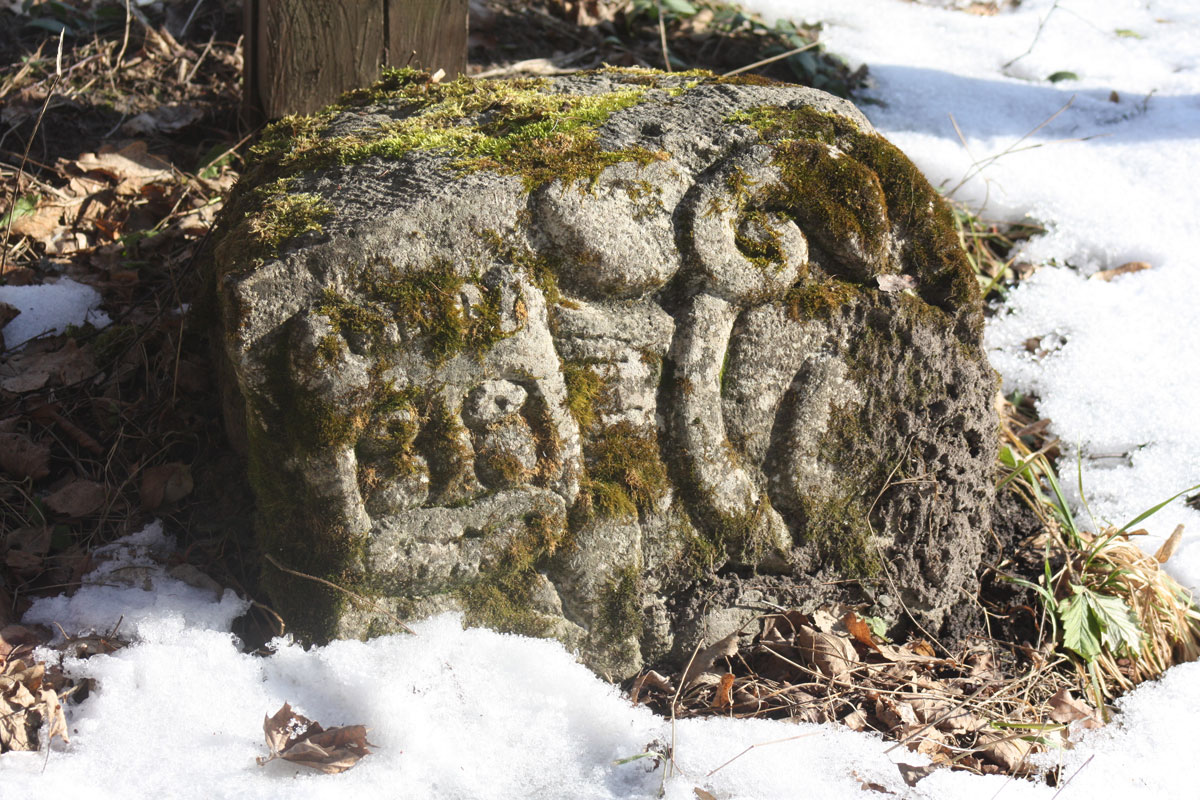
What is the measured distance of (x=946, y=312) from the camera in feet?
8.46

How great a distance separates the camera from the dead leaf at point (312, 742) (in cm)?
194

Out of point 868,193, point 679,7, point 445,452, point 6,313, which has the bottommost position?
point 6,313

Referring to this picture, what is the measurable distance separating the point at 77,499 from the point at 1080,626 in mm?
2860

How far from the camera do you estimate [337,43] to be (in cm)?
357

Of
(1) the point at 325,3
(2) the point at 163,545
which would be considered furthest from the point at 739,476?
(1) the point at 325,3

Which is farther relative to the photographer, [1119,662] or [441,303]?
[1119,662]

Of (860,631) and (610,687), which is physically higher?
(860,631)

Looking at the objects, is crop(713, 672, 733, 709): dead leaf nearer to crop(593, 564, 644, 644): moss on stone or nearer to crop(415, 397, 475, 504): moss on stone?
crop(593, 564, 644, 644): moss on stone

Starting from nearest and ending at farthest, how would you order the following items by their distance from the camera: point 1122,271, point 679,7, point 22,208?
point 22,208 → point 1122,271 → point 679,7

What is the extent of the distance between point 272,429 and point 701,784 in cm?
122

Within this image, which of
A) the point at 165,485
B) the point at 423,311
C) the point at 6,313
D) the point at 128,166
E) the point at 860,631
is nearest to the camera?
the point at 423,311

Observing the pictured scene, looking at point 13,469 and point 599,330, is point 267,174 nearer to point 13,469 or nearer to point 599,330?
point 599,330

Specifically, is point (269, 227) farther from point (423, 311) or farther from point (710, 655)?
point (710, 655)

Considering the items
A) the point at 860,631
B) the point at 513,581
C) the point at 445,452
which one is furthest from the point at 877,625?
the point at 445,452
